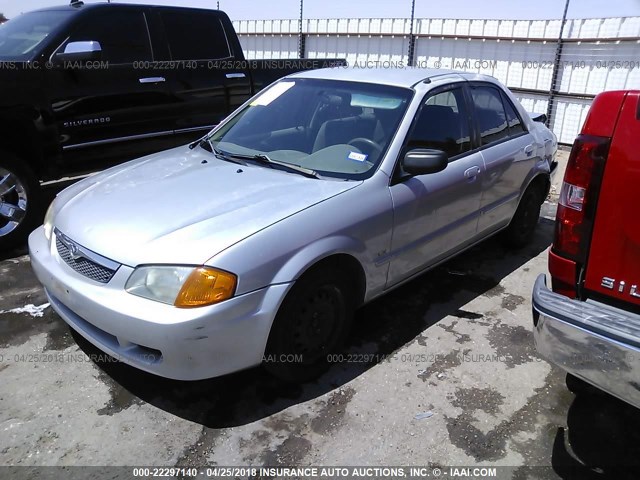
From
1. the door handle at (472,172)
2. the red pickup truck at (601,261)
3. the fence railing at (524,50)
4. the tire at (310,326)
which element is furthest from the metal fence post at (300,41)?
the red pickup truck at (601,261)

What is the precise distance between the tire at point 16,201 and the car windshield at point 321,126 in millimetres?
1817

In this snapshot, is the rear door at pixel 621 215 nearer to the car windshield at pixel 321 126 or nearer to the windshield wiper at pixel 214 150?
the car windshield at pixel 321 126

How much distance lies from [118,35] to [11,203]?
1979 mm

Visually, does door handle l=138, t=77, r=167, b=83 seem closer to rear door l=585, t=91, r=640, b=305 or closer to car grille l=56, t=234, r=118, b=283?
car grille l=56, t=234, r=118, b=283

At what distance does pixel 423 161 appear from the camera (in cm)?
296

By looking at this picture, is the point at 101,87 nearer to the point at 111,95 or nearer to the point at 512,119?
the point at 111,95

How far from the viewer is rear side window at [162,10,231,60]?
5.46 m

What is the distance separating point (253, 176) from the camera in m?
3.05

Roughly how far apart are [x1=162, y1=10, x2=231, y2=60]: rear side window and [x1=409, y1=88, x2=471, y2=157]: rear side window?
323 cm

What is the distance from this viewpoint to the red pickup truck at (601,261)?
1951 millimetres

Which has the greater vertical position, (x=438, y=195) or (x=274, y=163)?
(x=274, y=163)

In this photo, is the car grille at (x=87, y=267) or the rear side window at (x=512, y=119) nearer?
the car grille at (x=87, y=267)

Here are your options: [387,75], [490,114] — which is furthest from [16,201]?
[490,114]

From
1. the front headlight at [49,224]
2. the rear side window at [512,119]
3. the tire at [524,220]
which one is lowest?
the tire at [524,220]
